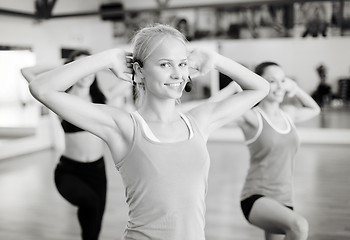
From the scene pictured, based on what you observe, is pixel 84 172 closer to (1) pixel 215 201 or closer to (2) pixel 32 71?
(2) pixel 32 71

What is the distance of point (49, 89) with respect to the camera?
1397mm

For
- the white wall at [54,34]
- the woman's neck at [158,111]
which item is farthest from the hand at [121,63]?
the white wall at [54,34]

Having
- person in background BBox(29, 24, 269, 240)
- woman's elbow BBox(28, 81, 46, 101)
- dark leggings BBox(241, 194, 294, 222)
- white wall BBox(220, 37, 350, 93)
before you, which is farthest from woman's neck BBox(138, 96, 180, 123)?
white wall BBox(220, 37, 350, 93)

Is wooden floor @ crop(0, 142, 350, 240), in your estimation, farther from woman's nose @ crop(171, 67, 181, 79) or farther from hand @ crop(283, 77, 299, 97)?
woman's nose @ crop(171, 67, 181, 79)

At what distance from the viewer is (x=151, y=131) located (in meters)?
1.53

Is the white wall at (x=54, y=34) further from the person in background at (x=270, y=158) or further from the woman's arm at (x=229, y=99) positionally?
the woman's arm at (x=229, y=99)

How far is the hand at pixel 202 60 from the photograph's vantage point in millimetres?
1615

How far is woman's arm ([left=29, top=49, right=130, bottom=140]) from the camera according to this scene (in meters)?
1.40

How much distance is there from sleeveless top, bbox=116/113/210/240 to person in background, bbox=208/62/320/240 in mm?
912

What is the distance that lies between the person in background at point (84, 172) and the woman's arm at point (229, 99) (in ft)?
4.52

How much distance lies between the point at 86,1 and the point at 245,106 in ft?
30.6

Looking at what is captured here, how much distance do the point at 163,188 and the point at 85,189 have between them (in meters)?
1.48

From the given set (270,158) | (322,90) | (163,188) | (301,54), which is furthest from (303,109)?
(322,90)

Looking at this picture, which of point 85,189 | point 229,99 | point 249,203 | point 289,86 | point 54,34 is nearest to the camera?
point 229,99
